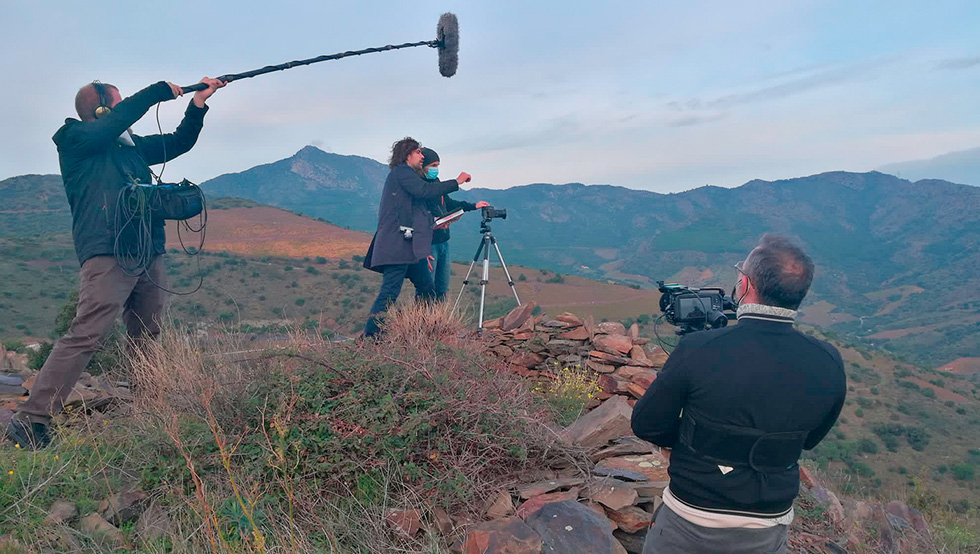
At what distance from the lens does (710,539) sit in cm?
195

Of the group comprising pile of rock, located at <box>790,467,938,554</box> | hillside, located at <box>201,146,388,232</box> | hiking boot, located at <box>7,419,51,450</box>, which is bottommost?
pile of rock, located at <box>790,467,938,554</box>

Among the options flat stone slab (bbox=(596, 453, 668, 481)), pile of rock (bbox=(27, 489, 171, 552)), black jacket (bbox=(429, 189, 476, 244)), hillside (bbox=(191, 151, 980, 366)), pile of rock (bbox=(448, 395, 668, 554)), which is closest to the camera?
pile of rock (bbox=(448, 395, 668, 554))

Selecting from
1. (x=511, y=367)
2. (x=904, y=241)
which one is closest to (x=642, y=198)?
(x=904, y=241)

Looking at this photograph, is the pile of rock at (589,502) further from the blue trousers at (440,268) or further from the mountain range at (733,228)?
the mountain range at (733,228)

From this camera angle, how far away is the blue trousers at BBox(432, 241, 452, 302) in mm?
6266

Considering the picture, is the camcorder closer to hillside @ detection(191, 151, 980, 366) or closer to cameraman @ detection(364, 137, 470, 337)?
cameraman @ detection(364, 137, 470, 337)

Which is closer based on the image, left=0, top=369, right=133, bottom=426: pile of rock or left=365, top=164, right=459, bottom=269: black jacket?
left=0, top=369, right=133, bottom=426: pile of rock

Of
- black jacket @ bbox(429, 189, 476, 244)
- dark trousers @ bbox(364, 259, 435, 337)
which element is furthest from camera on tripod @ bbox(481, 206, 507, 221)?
dark trousers @ bbox(364, 259, 435, 337)

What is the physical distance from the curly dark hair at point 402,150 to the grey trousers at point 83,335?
95.3 inches

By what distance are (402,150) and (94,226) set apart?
2.69 m

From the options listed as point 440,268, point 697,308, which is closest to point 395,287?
point 440,268

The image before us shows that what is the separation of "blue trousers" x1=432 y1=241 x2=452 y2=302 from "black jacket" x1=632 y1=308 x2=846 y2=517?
4.40 meters

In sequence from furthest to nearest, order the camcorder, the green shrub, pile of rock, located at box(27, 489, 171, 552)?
the green shrub
the camcorder
pile of rock, located at box(27, 489, 171, 552)

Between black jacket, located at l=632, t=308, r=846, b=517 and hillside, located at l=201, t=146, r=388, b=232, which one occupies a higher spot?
hillside, located at l=201, t=146, r=388, b=232
